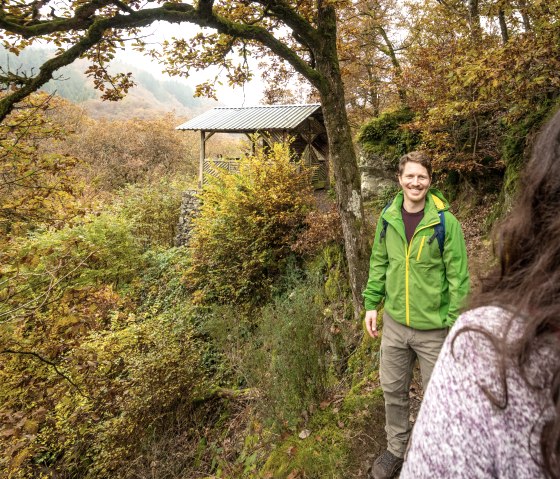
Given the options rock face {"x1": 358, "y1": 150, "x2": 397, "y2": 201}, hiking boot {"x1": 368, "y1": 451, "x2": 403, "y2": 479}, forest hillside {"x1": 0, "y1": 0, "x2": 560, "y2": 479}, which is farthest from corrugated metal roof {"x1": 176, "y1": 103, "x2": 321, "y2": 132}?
hiking boot {"x1": 368, "y1": 451, "x2": 403, "y2": 479}

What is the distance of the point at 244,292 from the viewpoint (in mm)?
8141

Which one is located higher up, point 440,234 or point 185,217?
point 440,234

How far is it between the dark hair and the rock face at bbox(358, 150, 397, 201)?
28.0 feet

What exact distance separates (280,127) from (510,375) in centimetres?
1449

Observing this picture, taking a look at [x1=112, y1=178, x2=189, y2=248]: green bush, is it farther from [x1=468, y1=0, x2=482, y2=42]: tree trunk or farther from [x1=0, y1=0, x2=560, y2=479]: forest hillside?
[x1=468, y1=0, x2=482, y2=42]: tree trunk

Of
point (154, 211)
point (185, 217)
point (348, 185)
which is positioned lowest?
point (185, 217)

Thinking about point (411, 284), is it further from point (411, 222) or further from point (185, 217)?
point (185, 217)

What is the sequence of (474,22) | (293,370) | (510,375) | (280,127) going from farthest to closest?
1. (280,127)
2. (474,22)
3. (293,370)
4. (510,375)

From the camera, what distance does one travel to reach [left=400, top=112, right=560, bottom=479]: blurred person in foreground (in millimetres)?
497

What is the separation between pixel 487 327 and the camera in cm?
56

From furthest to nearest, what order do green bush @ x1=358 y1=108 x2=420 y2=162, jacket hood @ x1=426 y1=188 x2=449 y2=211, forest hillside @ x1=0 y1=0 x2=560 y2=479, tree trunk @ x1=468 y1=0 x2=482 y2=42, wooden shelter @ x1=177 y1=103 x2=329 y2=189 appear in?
wooden shelter @ x1=177 y1=103 x2=329 y2=189 → green bush @ x1=358 y1=108 x2=420 y2=162 → tree trunk @ x1=468 y1=0 x2=482 y2=42 → forest hillside @ x1=0 y1=0 x2=560 y2=479 → jacket hood @ x1=426 y1=188 x2=449 y2=211

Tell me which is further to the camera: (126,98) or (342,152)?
(126,98)

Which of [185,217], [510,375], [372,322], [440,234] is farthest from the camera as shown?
[185,217]

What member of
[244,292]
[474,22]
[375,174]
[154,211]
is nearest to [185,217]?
[154,211]
